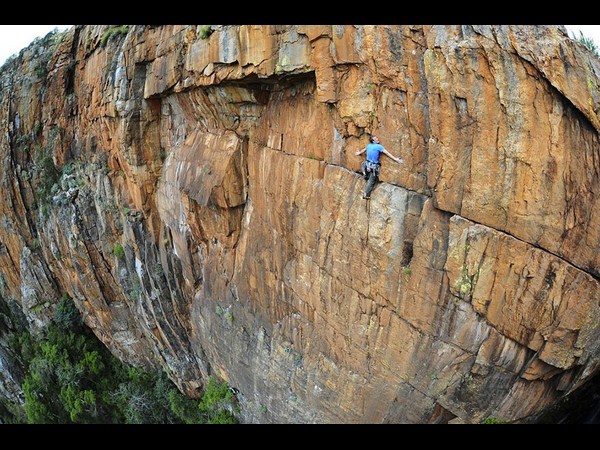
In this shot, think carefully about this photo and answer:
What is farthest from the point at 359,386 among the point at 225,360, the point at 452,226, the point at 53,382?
the point at 53,382

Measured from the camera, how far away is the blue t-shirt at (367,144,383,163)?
830 cm

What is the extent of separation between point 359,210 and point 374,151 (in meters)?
1.41

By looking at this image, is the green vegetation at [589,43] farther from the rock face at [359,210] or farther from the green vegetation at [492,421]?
the green vegetation at [492,421]

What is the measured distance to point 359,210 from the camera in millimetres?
9070

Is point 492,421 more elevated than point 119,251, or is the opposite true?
point 492,421

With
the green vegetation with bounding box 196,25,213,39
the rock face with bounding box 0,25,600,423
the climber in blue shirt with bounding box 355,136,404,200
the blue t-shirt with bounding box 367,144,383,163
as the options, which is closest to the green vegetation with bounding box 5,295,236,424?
the rock face with bounding box 0,25,600,423

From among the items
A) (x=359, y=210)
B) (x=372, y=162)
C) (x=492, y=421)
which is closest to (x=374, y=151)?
(x=372, y=162)

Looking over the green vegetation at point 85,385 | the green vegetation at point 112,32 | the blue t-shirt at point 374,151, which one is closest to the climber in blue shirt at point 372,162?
the blue t-shirt at point 374,151

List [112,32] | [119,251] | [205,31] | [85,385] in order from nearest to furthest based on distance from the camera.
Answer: [205,31], [112,32], [119,251], [85,385]

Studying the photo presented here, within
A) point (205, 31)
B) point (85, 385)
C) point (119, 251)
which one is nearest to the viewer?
point (205, 31)

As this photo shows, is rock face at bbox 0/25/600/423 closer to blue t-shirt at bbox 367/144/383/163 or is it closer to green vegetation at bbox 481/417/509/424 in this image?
green vegetation at bbox 481/417/509/424

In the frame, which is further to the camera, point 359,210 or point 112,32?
point 112,32

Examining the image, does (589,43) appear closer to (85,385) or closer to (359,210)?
(359,210)

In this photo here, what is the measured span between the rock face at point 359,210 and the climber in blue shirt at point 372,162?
0.19 meters
